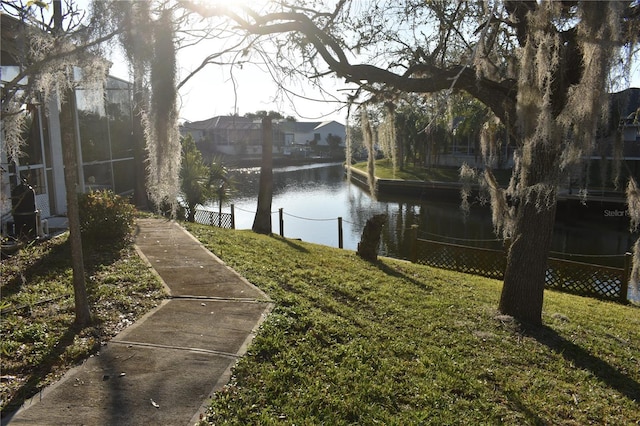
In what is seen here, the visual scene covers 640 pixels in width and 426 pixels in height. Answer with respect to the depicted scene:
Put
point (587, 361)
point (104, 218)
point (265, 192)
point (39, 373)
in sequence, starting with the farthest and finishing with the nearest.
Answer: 1. point (265, 192)
2. point (104, 218)
3. point (587, 361)
4. point (39, 373)

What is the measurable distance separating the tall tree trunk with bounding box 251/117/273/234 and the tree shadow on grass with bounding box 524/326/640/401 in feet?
28.1

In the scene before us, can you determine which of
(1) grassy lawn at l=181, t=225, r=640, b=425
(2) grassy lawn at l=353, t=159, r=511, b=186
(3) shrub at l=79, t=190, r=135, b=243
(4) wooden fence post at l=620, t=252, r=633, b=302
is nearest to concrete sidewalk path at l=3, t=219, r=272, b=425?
(1) grassy lawn at l=181, t=225, r=640, b=425

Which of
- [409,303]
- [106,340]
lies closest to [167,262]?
[106,340]

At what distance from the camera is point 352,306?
18.6 ft

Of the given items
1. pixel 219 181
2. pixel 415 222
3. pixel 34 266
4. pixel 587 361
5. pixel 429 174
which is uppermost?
pixel 219 181

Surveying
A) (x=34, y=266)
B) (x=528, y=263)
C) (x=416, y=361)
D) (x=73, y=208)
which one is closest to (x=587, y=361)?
(x=528, y=263)

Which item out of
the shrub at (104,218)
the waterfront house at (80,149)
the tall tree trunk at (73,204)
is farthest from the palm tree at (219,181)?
the tall tree trunk at (73,204)

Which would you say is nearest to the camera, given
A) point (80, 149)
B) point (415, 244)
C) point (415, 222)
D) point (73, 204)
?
point (73, 204)

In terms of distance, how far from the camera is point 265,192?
13.3m

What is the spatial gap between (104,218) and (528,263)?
20.0 feet

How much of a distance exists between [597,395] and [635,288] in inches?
70.9

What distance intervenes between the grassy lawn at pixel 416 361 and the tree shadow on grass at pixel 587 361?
0.02m

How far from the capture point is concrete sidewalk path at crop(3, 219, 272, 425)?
2914 millimetres

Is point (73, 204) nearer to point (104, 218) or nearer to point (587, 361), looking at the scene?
point (104, 218)
